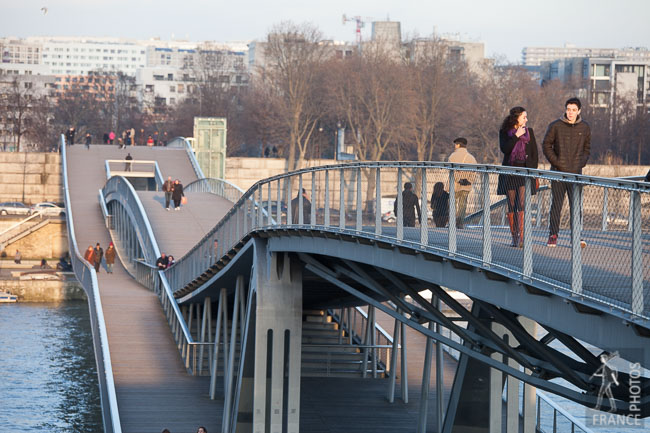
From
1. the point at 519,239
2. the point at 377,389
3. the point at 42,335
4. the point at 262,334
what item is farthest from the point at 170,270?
the point at 519,239

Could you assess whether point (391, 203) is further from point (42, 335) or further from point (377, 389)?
point (42, 335)

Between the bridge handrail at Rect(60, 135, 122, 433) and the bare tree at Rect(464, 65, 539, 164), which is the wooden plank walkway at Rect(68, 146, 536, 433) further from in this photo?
the bare tree at Rect(464, 65, 539, 164)

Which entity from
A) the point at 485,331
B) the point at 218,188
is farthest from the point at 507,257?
the point at 218,188

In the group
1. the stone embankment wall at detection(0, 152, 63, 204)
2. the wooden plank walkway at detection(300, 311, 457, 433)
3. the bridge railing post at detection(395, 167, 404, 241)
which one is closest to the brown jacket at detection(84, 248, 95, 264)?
the wooden plank walkway at detection(300, 311, 457, 433)

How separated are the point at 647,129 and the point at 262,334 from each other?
7564 centimetres

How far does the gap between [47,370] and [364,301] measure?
19.2 metres

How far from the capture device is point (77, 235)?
45875mm

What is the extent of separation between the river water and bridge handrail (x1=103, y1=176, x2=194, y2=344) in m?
3.18

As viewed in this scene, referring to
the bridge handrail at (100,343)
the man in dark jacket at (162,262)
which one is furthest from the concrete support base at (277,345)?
the man in dark jacket at (162,262)

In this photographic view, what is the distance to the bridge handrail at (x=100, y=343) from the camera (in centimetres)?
2320

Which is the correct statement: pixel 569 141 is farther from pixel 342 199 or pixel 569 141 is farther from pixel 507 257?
pixel 342 199

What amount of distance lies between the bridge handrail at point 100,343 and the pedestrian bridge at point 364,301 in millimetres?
87

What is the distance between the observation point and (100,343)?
28.8 m

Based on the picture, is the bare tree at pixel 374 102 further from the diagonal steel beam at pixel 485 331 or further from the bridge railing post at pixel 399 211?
the bridge railing post at pixel 399 211
